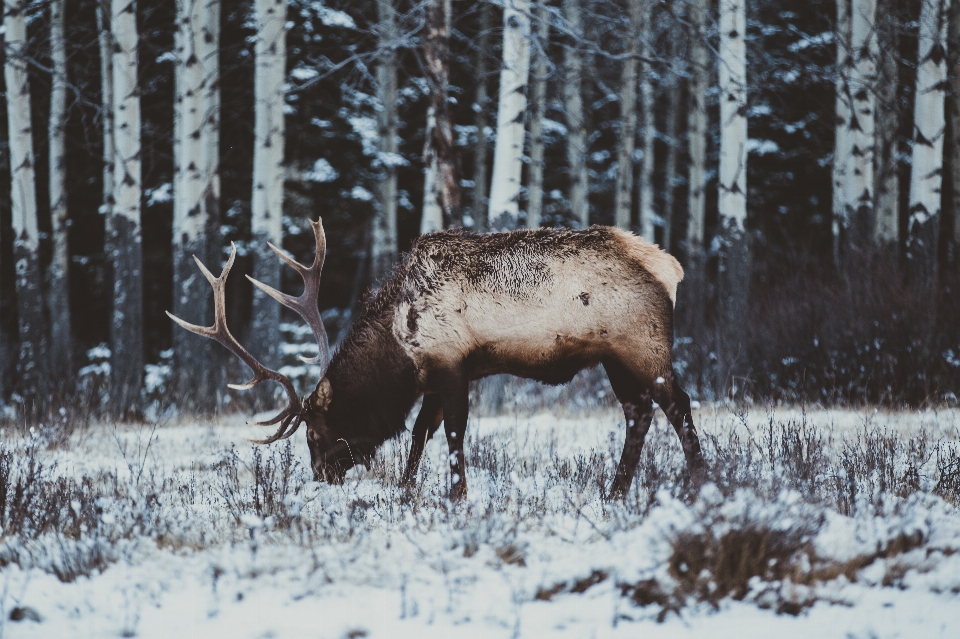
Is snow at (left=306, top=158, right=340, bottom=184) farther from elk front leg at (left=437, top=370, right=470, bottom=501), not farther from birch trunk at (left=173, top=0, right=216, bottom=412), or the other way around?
elk front leg at (left=437, top=370, right=470, bottom=501)

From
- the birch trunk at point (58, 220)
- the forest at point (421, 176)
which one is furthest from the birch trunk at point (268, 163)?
the birch trunk at point (58, 220)

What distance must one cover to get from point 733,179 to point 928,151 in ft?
6.14

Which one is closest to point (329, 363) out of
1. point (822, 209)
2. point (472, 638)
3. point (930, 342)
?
point (472, 638)

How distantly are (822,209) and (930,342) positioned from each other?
12415mm

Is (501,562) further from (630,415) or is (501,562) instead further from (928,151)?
(928,151)

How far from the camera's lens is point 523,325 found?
15.0 feet

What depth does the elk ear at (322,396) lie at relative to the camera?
16.5 ft

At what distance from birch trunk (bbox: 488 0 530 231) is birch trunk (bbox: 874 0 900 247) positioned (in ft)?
16.0

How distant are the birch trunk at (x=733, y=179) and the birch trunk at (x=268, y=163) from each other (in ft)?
14.9

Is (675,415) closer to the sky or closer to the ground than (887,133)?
closer to the ground

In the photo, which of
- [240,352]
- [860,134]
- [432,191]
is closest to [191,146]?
[432,191]

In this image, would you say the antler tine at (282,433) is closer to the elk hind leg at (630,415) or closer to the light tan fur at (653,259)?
the elk hind leg at (630,415)

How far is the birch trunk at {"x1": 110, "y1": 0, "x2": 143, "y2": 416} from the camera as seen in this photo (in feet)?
29.6

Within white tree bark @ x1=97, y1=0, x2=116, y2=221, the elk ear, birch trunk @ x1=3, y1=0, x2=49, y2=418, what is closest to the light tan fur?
the elk ear
